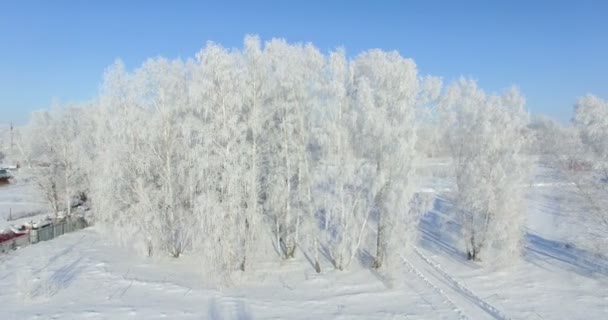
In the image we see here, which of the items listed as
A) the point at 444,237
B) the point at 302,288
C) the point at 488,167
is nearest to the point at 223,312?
the point at 302,288

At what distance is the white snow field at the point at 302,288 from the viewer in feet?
51.0

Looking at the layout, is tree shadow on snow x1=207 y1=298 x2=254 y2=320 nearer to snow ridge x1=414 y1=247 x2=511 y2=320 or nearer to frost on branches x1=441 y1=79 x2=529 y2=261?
snow ridge x1=414 y1=247 x2=511 y2=320

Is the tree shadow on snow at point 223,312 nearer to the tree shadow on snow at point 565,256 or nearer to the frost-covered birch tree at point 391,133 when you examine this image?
the frost-covered birch tree at point 391,133

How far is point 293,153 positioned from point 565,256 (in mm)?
15182

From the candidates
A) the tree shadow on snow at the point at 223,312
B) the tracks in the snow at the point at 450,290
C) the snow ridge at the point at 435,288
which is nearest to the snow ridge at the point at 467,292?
the tracks in the snow at the point at 450,290

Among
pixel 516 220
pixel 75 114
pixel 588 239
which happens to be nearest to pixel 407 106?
pixel 516 220

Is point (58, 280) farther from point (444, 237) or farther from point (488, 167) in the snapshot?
point (444, 237)

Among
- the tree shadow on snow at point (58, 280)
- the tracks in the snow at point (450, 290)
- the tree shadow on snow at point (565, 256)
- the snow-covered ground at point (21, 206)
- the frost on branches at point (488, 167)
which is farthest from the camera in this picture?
the snow-covered ground at point (21, 206)

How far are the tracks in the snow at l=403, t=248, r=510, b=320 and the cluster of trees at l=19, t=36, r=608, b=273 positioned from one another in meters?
1.88

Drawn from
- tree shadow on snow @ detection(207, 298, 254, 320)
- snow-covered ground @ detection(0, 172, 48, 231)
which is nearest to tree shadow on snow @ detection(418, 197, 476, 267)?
tree shadow on snow @ detection(207, 298, 254, 320)

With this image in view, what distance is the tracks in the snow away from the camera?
1575 cm

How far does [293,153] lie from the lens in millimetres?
21438

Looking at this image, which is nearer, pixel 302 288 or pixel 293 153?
pixel 302 288

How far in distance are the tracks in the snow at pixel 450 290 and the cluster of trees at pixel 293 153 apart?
1.88 m
